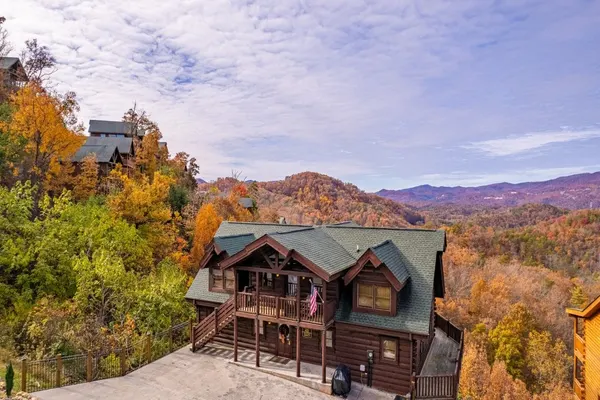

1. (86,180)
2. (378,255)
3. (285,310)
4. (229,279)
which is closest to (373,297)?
(378,255)

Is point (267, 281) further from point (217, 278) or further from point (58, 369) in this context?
point (58, 369)

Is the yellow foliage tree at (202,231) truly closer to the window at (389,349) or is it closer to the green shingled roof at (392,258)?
the green shingled roof at (392,258)

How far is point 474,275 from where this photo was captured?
59562 millimetres

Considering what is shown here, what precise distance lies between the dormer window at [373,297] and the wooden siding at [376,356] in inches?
40.6

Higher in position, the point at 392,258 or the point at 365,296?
the point at 392,258

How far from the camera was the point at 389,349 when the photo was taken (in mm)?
16312

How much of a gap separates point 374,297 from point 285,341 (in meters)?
5.40

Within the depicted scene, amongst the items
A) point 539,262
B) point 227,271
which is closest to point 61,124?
point 227,271

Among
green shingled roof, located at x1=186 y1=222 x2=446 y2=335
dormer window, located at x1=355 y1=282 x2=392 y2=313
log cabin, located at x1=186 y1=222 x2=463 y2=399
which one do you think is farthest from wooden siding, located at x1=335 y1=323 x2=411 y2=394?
dormer window, located at x1=355 y1=282 x2=392 y2=313

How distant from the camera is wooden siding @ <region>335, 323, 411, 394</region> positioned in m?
15.9

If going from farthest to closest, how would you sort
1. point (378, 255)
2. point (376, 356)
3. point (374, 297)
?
point (374, 297), point (376, 356), point (378, 255)

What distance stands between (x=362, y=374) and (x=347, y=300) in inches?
129

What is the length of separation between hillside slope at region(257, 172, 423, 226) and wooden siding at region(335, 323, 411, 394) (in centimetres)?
6778

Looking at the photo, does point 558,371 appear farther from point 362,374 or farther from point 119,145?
point 119,145
